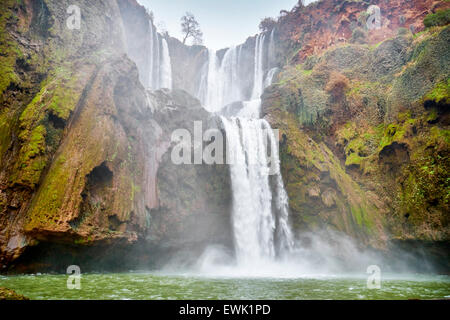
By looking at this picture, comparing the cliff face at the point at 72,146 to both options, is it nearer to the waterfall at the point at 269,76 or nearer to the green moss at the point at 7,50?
the green moss at the point at 7,50

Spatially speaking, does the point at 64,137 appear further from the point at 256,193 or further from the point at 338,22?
the point at 338,22

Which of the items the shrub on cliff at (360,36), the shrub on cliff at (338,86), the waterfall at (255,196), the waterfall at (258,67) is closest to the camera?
the waterfall at (255,196)

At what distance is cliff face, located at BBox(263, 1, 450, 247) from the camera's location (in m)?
13.1

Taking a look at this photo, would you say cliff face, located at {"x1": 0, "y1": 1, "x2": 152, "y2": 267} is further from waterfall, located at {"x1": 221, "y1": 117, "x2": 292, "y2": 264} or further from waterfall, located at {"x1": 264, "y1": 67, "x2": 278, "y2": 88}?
waterfall, located at {"x1": 264, "y1": 67, "x2": 278, "y2": 88}

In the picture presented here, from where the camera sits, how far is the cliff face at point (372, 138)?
1310 cm

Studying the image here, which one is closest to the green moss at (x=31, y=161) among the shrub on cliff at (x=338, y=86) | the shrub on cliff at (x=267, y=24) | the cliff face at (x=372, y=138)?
the cliff face at (x=372, y=138)

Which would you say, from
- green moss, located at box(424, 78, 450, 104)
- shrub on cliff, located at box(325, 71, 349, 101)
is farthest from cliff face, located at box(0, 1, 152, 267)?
green moss, located at box(424, 78, 450, 104)

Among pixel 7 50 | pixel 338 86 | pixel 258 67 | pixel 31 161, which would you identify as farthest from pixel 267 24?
pixel 31 161

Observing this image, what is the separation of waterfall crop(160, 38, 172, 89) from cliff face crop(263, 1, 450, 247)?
1804 cm

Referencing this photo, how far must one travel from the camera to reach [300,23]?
3362 centimetres

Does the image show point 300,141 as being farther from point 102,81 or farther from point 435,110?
point 102,81

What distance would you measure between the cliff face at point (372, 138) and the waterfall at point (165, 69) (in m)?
18.0

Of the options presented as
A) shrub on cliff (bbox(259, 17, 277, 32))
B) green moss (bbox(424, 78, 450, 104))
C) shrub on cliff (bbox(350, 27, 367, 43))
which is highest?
shrub on cliff (bbox(259, 17, 277, 32))
